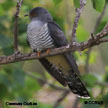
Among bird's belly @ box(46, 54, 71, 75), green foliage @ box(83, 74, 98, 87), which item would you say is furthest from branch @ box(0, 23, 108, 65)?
green foliage @ box(83, 74, 98, 87)

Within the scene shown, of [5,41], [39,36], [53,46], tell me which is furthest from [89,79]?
[5,41]

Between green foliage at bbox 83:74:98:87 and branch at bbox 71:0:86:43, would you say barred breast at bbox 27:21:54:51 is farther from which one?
branch at bbox 71:0:86:43

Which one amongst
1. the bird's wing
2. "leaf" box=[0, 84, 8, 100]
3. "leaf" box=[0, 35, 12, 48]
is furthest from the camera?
"leaf" box=[0, 84, 8, 100]

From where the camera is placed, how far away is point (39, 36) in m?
2.82

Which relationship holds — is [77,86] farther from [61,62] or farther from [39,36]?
[39,36]

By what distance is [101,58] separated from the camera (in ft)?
20.9

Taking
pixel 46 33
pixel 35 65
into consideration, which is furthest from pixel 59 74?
pixel 35 65

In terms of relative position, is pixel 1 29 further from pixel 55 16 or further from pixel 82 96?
pixel 82 96

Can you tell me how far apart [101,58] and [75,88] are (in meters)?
3.57

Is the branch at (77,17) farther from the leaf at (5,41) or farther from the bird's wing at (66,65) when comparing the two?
the leaf at (5,41)

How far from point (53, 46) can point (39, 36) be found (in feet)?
0.48

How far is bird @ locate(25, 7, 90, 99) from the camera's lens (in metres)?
2.78

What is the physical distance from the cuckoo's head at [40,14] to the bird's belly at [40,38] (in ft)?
0.59

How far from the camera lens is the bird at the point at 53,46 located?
9.12 feet
